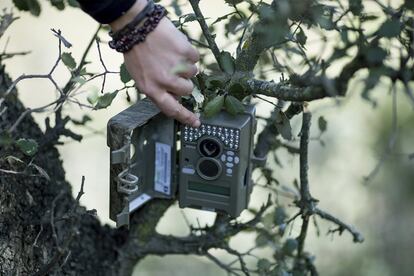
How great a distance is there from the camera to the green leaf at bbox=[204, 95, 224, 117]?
1532 mm

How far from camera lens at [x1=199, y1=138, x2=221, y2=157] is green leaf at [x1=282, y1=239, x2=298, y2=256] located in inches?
16.0

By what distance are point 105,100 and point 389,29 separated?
2.07ft

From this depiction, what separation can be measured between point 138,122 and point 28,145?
0.22m

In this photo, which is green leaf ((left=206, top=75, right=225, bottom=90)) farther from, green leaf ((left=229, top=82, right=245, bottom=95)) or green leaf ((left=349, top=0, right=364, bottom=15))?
green leaf ((left=349, top=0, right=364, bottom=15))

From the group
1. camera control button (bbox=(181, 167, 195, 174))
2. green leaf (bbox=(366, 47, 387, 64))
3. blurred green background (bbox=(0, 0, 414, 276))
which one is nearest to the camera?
green leaf (bbox=(366, 47, 387, 64))

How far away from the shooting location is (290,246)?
1.97 m

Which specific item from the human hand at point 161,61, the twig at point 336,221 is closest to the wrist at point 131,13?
the human hand at point 161,61

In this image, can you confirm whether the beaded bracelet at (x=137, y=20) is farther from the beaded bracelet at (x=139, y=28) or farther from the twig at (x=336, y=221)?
the twig at (x=336, y=221)

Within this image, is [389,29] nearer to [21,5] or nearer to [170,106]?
[170,106]

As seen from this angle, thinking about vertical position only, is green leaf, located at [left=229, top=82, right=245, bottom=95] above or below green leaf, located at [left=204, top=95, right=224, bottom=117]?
above

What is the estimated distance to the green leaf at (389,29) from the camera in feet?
3.84

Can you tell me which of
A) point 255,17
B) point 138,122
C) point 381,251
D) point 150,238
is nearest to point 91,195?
point 381,251

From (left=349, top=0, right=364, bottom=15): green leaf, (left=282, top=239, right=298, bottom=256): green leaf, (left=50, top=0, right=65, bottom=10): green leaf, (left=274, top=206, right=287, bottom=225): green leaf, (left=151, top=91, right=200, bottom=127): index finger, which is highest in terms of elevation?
(left=349, top=0, right=364, bottom=15): green leaf

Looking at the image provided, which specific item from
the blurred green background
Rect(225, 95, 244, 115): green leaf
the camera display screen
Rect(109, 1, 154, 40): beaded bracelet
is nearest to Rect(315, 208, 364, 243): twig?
the camera display screen
